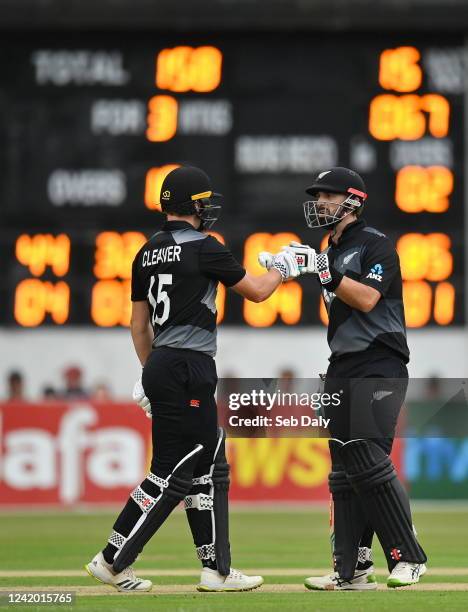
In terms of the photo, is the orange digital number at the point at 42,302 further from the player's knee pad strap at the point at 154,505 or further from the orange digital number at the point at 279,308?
the player's knee pad strap at the point at 154,505

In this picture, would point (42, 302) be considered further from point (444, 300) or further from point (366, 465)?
point (366, 465)

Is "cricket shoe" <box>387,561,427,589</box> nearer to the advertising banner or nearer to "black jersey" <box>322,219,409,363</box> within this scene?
"black jersey" <box>322,219,409,363</box>

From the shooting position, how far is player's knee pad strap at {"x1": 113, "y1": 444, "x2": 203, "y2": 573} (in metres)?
6.88

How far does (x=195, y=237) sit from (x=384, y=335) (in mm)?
1035

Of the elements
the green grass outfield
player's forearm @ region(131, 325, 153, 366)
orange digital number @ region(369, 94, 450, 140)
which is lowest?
the green grass outfield

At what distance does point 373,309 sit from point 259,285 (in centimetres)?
57

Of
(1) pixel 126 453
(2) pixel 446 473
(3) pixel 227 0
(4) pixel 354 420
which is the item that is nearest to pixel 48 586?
(4) pixel 354 420

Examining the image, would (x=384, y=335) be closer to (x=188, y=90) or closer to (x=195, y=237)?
(x=195, y=237)

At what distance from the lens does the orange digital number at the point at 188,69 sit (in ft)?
51.2

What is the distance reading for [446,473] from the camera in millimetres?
15094

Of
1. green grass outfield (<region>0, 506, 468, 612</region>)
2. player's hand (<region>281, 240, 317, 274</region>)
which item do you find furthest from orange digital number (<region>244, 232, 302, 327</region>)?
player's hand (<region>281, 240, 317, 274</region>)

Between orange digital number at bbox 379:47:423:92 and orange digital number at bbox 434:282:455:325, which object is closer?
orange digital number at bbox 434:282:455:325

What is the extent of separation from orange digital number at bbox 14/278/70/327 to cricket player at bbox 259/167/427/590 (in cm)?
869

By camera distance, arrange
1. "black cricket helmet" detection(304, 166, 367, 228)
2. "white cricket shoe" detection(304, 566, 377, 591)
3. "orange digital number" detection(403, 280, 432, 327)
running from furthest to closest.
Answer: "orange digital number" detection(403, 280, 432, 327), "black cricket helmet" detection(304, 166, 367, 228), "white cricket shoe" detection(304, 566, 377, 591)
